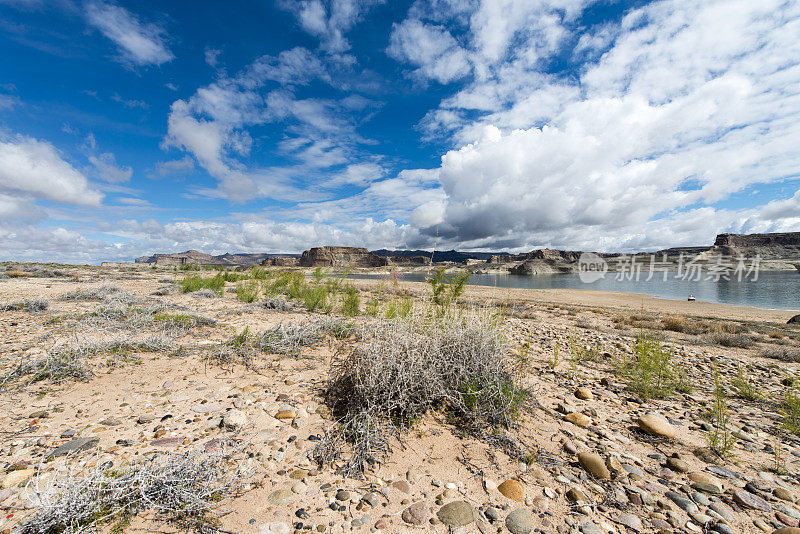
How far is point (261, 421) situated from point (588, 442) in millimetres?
3541

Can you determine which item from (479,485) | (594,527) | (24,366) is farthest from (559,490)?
(24,366)

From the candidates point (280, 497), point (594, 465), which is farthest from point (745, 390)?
point (280, 497)

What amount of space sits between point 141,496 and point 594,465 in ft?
12.1

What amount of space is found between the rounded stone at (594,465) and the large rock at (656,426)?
103cm

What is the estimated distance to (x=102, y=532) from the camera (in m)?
1.86

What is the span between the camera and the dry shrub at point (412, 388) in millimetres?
2939

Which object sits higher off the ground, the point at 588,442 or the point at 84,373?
the point at 84,373

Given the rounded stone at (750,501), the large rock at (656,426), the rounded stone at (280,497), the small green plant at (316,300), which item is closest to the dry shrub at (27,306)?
the small green plant at (316,300)

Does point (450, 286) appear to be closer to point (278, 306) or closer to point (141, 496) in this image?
point (141, 496)

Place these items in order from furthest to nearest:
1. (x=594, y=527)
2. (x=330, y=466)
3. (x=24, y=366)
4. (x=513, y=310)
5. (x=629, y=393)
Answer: (x=513, y=310), (x=629, y=393), (x=24, y=366), (x=330, y=466), (x=594, y=527)

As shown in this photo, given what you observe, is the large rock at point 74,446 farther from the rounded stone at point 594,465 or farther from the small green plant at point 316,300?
the small green plant at point 316,300

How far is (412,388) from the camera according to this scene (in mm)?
3291

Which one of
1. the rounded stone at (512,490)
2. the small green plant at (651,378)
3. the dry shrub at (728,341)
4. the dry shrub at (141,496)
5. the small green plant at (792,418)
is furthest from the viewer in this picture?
the dry shrub at (728,341)

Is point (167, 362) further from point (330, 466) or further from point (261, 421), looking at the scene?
point (330, 466)
